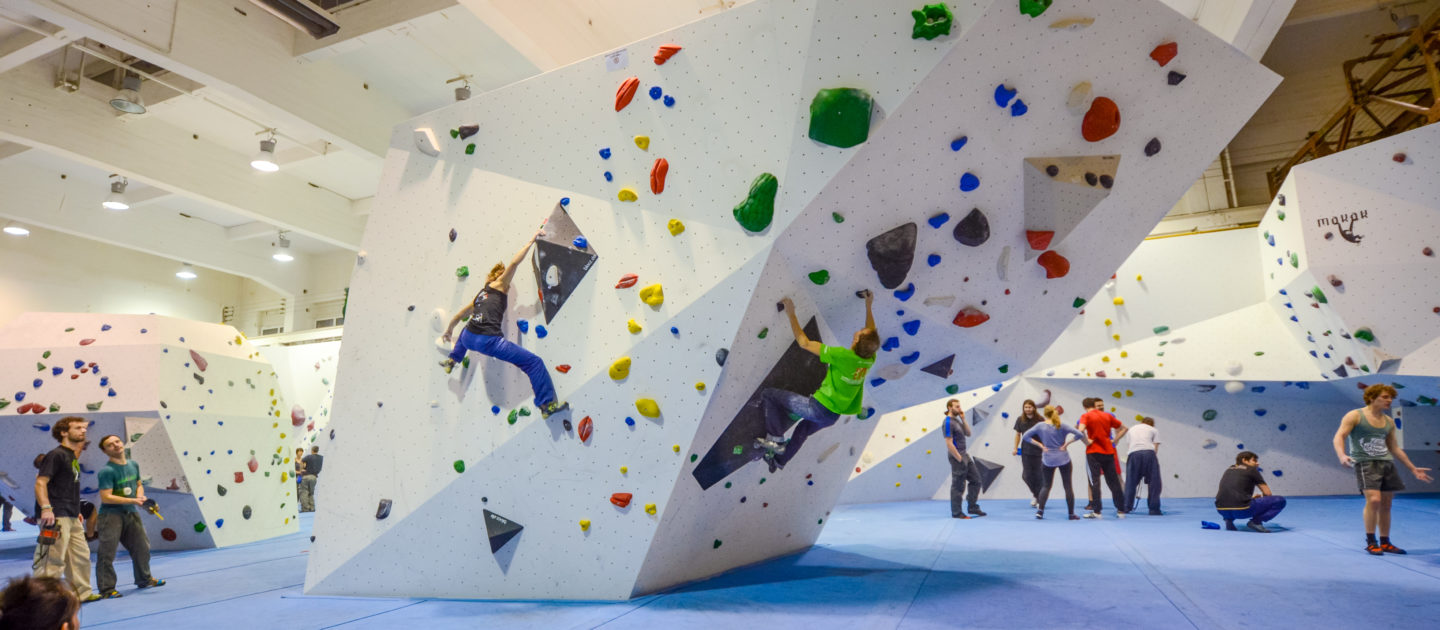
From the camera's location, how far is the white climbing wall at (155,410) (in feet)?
23.3

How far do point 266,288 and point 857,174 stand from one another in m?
17.3

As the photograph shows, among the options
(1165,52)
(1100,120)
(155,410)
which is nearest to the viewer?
(1165,52)

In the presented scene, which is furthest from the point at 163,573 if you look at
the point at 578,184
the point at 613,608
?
the point at 578,184

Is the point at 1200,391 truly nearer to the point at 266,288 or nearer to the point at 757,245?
the point at 757,245

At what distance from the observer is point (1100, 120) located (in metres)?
3.63

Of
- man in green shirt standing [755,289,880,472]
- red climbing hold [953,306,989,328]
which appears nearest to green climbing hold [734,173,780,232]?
man in green shirt standing [755,289,880,472]

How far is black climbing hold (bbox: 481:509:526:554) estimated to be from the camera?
4.41m

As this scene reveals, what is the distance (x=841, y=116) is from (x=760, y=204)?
0.59 metres

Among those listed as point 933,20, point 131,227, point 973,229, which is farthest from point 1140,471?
point 131,227

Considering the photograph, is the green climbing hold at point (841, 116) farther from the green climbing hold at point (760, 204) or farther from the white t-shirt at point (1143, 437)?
the white t-shirt at point (1143, 437)

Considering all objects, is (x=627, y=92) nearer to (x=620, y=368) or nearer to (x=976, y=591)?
(x=620, y=368)

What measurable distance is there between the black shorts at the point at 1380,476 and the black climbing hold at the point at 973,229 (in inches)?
126

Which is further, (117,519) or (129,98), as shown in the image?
(129,98)

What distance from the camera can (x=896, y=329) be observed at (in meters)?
4.42
